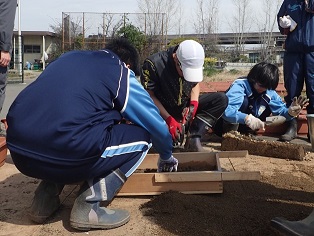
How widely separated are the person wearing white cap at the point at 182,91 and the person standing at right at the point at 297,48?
1186mm

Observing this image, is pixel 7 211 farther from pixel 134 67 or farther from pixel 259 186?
pixel 259 186

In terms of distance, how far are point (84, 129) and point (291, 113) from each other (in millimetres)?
2918

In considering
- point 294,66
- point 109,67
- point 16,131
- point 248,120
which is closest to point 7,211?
point 16,131

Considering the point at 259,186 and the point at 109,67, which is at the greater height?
the point at 109,67

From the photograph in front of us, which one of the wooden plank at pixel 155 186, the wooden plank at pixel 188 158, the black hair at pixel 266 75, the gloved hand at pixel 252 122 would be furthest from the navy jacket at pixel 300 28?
the wooden plank at pixel 155 186

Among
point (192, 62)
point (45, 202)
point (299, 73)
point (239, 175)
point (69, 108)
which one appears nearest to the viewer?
point (69, 108)

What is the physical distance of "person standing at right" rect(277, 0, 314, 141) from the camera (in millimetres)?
4791

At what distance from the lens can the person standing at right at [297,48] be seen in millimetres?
4791

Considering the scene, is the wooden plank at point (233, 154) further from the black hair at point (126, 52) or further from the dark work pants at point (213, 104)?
the black hair at point (126, 52)

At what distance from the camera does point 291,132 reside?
480 cm

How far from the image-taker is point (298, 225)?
2033 millimetres

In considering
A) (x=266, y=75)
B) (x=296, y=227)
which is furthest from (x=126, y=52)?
(x=266, y=75)

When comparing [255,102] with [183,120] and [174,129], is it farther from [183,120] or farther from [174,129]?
[174,129]

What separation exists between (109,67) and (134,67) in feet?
1.12
